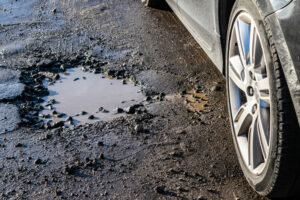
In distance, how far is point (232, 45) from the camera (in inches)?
116

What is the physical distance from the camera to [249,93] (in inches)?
106

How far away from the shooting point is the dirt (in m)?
2.88

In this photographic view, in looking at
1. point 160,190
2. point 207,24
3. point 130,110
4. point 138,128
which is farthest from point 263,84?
point 130,110

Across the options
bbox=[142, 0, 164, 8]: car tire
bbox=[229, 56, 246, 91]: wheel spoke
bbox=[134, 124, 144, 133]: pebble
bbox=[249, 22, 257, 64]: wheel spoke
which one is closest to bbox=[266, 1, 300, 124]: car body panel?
bbox=[249, 22, 257, 64]: wheel spoke

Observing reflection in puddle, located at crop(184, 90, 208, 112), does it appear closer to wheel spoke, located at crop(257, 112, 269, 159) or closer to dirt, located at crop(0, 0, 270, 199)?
dirt, located at crop(0, 0, 270, 199)

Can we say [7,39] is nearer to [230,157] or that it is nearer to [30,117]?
[30,117]

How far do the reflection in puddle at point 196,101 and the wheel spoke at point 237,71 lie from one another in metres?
0.75

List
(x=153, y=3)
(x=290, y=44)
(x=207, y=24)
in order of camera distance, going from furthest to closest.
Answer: (x=153, y=3), (x=207, y=24), (x=290, y=44)

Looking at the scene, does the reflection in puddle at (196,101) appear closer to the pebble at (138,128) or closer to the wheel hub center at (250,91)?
the pebble at (138,128)

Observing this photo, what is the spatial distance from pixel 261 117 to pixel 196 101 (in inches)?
53.7

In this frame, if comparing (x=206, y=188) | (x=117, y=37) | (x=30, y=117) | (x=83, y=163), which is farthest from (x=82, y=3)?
(x=206, y=188)

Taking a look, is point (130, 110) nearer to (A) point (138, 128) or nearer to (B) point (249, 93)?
(A) point (138, 128)

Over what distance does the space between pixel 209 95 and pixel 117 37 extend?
1719 millimetres

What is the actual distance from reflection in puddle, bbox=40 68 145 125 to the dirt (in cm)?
9
